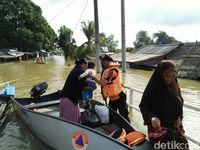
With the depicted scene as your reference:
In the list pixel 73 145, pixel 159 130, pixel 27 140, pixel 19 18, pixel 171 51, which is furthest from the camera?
pixel 19 18

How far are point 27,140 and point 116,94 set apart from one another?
235cm

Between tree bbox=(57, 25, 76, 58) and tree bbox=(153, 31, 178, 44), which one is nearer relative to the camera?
tree bbox=(57, 25, 76, 58)

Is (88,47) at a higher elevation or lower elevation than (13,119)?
higher

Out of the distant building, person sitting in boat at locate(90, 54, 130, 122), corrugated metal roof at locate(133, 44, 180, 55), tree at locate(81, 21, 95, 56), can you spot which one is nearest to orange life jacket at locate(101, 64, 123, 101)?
person sitting in boat at locate(90, 54, 130, 122)

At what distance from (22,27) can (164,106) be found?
48662 millimetres

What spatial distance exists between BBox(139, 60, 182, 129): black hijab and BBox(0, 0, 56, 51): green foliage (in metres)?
46.2

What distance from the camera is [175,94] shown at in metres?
3.49

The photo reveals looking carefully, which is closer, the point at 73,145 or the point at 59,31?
the point at 73,145

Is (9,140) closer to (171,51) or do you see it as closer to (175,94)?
(175,94)

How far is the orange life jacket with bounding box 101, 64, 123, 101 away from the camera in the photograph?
5730 mm

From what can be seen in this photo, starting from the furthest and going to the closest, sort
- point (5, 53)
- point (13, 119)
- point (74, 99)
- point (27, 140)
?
1. point (5, 53)
2. point (13, 119)
3. point (27, 140)
4. point (74, 99)

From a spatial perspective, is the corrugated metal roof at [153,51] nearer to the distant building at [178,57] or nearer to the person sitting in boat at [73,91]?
the distant building at [178,57]

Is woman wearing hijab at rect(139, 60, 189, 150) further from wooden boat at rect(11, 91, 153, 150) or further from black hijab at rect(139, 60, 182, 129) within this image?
wooden boat at rect(11, 91, 153, 150)

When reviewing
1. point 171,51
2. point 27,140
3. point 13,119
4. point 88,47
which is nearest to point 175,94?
point 27,140
